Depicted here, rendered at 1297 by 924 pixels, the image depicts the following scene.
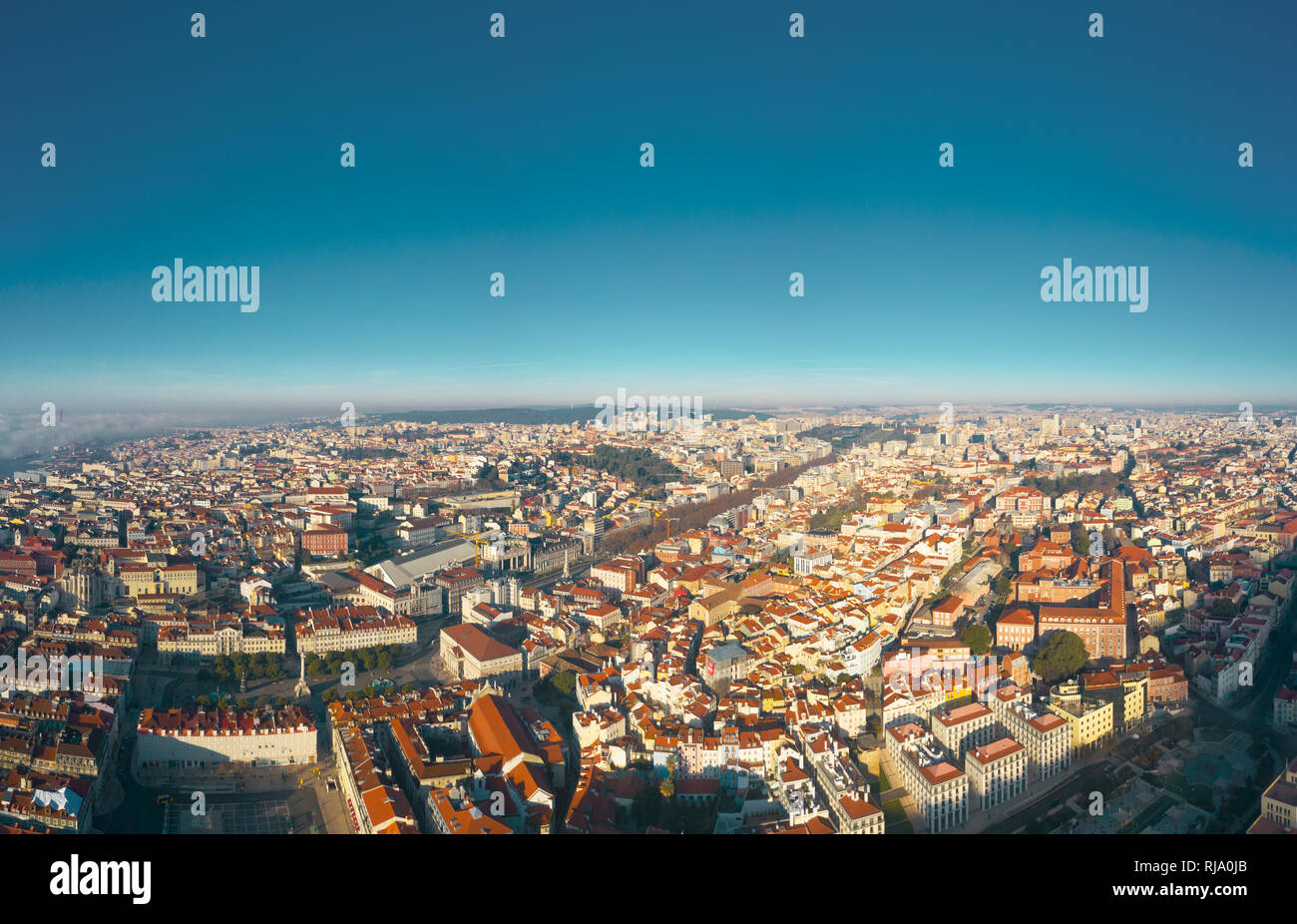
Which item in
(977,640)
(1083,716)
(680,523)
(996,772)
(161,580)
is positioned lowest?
(996,772)

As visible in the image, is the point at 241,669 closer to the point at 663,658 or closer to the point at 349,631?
the point at 349,631

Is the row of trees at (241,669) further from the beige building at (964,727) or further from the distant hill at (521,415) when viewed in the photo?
the distant hill at (521,415)

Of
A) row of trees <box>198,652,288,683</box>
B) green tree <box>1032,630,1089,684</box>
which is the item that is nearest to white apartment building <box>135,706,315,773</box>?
row of trees <box>198,652,288,683</box>

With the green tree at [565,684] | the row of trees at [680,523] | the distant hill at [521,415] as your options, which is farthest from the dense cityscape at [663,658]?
the distant hill at [521,415]

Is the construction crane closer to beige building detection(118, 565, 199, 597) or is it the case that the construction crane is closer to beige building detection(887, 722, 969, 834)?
beige building detection(118, 565, 199, 597)

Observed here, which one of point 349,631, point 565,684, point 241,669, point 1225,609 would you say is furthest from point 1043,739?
point 241,669

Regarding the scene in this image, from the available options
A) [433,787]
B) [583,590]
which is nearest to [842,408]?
[583,590]
